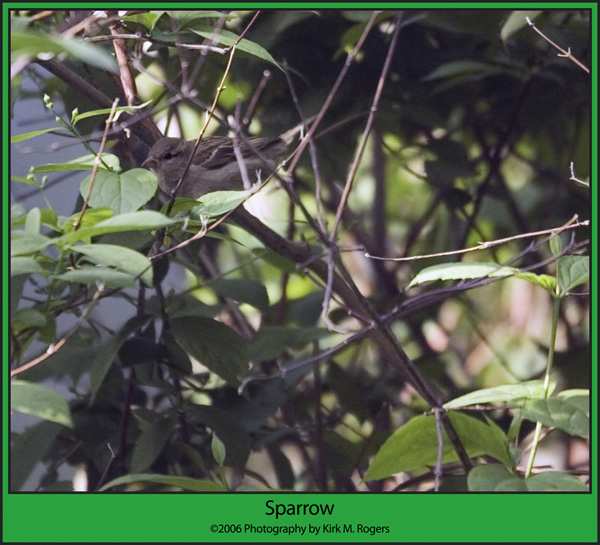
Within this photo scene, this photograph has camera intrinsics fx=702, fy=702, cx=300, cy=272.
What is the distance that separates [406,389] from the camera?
2594 millimetres

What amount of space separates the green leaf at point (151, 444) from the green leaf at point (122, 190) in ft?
2.34

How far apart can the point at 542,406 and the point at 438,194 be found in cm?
185

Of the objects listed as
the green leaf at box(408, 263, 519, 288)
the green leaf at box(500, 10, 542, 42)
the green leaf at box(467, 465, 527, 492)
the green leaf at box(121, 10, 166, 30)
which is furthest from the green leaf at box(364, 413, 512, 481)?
the green leaf at box(500, 10, 542, 42)

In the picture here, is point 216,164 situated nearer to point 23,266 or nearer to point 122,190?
point 122,190

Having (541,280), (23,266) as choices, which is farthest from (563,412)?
(23,266)

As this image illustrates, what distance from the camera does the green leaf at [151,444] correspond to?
5.37ft

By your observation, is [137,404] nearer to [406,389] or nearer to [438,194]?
[406,389]

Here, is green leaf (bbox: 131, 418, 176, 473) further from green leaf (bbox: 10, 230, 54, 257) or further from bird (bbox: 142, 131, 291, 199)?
bird (bbox: 142, 131, 291, 199)

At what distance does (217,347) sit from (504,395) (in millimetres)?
737

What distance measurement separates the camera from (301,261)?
5.82 feet

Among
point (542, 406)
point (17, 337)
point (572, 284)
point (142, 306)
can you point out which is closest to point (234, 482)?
point (142, 306)

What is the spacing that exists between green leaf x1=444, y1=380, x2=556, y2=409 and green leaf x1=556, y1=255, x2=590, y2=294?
0.62 feet

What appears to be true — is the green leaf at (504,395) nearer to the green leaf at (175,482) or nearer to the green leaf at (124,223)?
the green leaf at (175,482)

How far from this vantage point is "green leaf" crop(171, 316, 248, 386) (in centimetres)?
172
